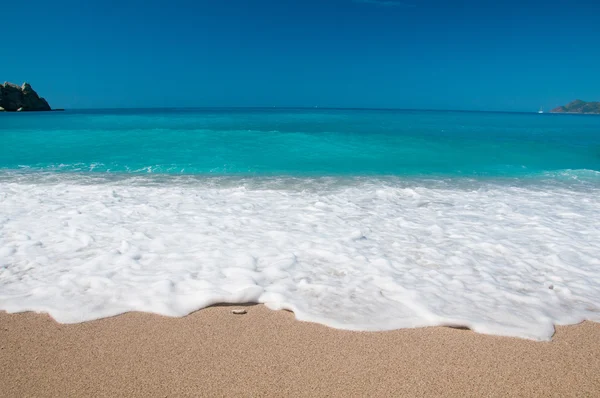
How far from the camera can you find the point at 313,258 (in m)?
3.92

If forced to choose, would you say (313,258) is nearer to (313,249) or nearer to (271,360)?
(313,249)

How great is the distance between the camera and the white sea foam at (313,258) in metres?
2.95

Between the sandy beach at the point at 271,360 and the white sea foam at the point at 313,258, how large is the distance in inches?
6.5

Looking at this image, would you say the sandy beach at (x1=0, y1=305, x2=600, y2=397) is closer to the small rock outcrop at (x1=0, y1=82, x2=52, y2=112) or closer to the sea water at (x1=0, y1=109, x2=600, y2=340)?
the sea water at (x1=0, y1=109, x2=600, y2=340)

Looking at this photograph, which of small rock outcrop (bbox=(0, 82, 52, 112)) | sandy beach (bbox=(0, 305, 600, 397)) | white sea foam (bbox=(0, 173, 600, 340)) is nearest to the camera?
sandy beach (bbox=(0, 305, 600, 397))

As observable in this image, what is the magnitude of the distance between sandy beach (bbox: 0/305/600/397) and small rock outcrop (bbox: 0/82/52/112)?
89.9 m

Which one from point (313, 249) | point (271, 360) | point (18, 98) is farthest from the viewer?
point (18, 98)

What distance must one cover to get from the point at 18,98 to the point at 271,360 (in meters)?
94.6

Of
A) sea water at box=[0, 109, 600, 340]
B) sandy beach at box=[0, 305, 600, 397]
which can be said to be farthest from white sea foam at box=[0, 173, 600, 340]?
sandy beach at box=[0, 305, 600, 397]

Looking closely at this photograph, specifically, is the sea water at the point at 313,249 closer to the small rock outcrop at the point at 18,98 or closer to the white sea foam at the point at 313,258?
the white sea foam at the point at 313,258

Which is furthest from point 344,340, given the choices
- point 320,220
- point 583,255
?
point 583,255

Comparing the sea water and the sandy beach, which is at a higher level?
the sea water

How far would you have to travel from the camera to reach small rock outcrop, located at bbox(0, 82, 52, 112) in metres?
72.3

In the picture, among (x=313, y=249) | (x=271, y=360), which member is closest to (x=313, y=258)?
(x=313, y=249)
